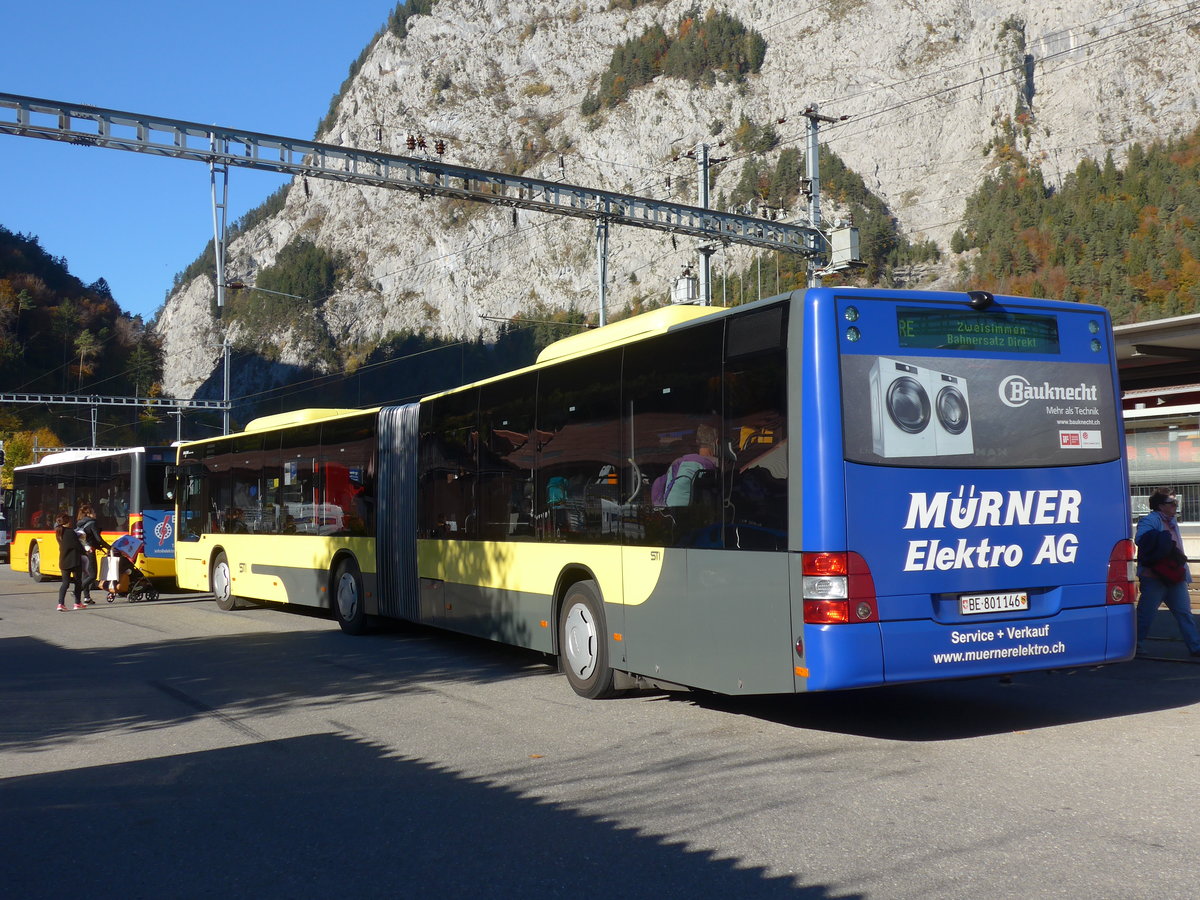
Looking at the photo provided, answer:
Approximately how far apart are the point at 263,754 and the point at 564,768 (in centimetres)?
204

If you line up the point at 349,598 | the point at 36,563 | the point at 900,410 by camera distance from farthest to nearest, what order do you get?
the point at 36,563 < the point at 349,598 < the point at 900,410

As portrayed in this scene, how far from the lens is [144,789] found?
22.0 ft

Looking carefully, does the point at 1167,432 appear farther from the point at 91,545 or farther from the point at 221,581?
the point at 91,545

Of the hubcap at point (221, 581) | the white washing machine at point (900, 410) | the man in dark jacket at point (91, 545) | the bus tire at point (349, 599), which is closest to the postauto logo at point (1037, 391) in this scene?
the white washing machine at point (900, 410)

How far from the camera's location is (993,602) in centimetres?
749

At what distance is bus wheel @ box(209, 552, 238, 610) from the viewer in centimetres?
1925

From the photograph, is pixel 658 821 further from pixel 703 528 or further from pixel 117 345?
pixel 117 345

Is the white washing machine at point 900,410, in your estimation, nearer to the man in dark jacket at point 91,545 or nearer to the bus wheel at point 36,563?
the man in dark jacket at point 91,545

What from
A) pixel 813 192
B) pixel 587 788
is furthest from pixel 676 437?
pixel 813 192

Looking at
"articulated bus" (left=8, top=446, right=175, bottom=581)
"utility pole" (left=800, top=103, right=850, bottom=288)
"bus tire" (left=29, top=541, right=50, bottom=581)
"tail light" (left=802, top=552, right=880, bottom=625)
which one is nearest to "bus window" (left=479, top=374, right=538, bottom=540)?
"tail light" (left=802, top=552, right=880, bottom=625)

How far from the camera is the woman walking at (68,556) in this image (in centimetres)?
1964

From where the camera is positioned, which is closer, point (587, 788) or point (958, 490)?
point (587, 788)

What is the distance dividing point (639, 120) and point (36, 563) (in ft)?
396

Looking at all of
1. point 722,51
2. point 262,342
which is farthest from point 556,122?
point 262,342
